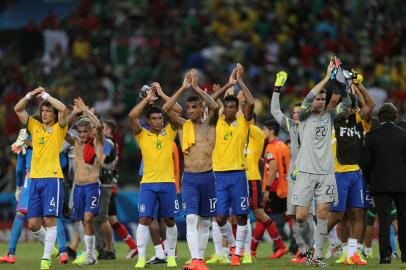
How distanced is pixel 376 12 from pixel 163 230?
1491 centimetres

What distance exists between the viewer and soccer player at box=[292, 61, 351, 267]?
1712 cm

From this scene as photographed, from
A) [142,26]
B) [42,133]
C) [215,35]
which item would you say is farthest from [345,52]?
[42,133]

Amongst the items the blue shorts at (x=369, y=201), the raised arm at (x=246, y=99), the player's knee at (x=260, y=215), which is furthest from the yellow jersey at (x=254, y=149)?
the blue shorts at (x=369, y=201)

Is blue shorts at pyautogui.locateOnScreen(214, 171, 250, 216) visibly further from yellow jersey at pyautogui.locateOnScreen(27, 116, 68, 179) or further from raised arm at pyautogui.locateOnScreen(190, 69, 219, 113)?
yellow jersey at pyautogui.locateOnScreen(27, 116, 68, 179)

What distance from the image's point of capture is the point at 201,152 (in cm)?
1762

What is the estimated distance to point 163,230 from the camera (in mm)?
→ 20453

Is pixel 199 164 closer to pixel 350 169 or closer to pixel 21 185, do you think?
pixel 350 169

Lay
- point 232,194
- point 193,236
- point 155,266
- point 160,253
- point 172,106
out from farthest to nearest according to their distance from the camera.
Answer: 1. point 160,253
2. point 232,194
3. point 155,266
4. point 172,106
5. point 193,236

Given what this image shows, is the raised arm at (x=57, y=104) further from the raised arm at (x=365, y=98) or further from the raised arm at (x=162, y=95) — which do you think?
the raised arm at (x=365, y=98)

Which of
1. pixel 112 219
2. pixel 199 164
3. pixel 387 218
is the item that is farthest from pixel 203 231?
pixel 112 219

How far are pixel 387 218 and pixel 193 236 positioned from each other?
3163 mm

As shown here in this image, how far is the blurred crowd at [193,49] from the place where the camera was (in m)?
31.3

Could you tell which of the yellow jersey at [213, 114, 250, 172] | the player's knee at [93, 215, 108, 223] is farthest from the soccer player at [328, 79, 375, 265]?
the player's knee at [93, 215, 108, 223]

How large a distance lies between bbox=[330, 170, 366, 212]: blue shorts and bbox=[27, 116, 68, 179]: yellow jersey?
4547 millimetres
